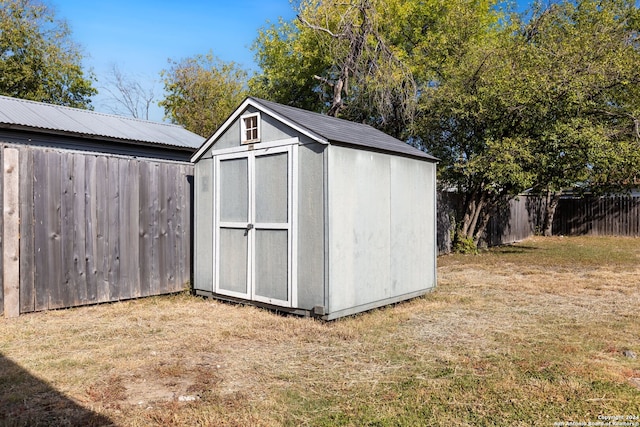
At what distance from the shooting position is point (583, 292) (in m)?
6.84

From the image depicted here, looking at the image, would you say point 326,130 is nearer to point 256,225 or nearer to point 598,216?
point 256,225

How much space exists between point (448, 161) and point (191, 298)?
7839 millimetres

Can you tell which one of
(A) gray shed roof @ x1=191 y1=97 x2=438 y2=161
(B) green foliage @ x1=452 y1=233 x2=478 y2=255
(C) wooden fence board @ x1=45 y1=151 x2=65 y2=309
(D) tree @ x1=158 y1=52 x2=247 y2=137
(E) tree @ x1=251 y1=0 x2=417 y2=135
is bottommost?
(B) green foliage @ x1=452 y1=233 x2=478 y2=255

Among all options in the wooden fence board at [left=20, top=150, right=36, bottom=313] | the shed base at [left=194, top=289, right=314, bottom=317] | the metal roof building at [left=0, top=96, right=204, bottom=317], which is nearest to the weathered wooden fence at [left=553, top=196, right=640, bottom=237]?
the shed base at [left=194, top=289, right=314, bottom=317]

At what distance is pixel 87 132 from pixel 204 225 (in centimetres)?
545

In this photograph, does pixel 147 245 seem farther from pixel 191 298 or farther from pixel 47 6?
pixel 47 6

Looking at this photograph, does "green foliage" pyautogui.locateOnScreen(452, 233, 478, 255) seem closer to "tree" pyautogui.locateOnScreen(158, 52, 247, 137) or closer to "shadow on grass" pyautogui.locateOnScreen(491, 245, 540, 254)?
"shadow on grass" pyautogui.locateOnScreen(491, 245, 540, 254)

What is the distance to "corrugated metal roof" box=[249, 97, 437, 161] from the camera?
203 inches

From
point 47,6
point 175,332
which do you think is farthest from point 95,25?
point 175,332

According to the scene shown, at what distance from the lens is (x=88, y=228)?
5.68m

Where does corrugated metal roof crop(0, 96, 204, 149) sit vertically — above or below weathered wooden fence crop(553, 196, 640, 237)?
above

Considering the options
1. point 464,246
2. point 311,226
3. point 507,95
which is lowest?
point 464,246

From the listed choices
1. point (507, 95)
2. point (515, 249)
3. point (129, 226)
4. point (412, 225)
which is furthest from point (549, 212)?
point (129, 226)

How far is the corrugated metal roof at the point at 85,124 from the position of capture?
9.41 meters
